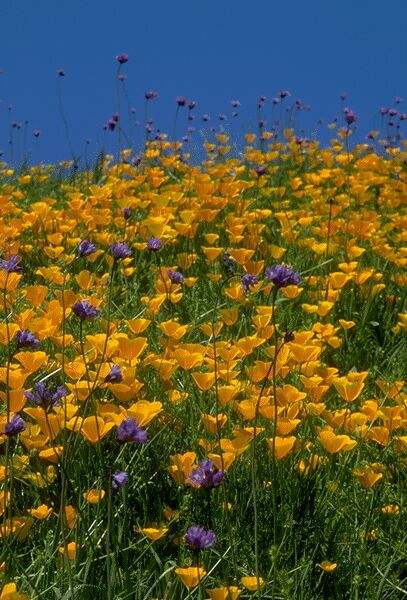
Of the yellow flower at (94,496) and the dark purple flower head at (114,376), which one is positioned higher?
the dark purple flower head at (114,376)

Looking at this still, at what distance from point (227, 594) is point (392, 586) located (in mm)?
367

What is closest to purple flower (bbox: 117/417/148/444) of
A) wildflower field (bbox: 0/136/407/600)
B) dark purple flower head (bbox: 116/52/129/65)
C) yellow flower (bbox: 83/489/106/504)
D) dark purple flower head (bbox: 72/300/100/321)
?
wildflower field (bbox: 0/136/407/600)

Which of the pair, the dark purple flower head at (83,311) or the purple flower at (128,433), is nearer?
the purple flower at (128,433)

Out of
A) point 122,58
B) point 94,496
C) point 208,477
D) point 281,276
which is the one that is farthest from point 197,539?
point 122,58

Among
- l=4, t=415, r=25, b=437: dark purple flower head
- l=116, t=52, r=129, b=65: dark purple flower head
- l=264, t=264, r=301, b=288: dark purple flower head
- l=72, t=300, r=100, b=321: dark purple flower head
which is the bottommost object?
l=4, t=415, r=25, b=437: dark purple flower head

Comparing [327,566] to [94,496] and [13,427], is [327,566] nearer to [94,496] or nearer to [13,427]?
[94,496]

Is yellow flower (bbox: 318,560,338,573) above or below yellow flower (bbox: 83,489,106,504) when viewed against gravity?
below

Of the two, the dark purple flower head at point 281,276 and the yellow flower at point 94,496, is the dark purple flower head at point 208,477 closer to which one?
the yellow flower at point 94,496

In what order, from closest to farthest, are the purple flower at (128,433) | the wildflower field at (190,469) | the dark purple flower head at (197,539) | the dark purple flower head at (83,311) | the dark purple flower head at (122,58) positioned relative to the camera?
the dark purple flower head at (197,539) < the purple flower at (128,433) < the wildflower field at (190,469) < the dark purple flower head at (83,311) < the dark purple flower head at (122,58)

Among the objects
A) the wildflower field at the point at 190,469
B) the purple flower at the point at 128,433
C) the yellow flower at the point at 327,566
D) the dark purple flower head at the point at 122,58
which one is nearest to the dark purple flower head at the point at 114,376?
the wildflower field at the point at 190,469

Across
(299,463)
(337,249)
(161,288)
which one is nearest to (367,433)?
(299,463)

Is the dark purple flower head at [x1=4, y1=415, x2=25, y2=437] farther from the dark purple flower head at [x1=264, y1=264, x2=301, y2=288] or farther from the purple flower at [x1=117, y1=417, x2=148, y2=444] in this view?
the dark purple flower head at [x1=264, y1=264, x2=301, y2=288]

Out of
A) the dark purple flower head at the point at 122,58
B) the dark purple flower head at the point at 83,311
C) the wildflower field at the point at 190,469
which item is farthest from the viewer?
the dark purple flower head at the point at 122,58

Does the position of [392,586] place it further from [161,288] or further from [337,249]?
[337,249]
